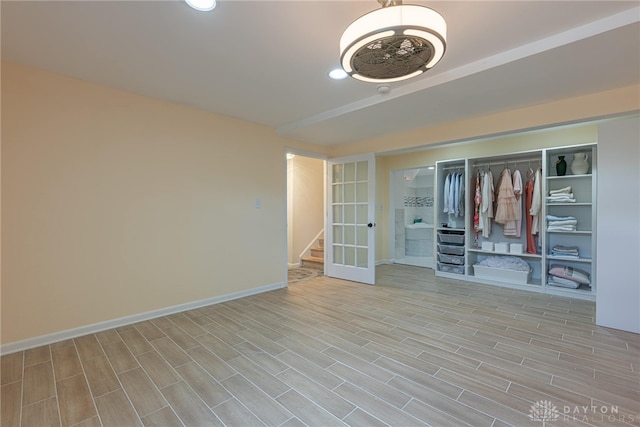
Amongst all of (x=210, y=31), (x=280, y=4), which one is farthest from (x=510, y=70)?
(x=210, y=31)

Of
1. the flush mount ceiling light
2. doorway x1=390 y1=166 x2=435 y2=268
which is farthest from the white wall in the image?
doorway x1=390 y1=166 x2=435 y2=268

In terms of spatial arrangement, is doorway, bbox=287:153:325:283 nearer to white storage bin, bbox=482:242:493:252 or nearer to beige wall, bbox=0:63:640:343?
beige wall, bbox=0:63:640:343

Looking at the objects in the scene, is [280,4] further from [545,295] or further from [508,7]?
[545,295]

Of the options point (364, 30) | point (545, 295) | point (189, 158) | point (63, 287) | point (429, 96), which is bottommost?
point (545, 295)

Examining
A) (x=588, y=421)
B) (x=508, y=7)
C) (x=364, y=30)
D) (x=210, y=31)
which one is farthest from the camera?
(x=210, y=31)

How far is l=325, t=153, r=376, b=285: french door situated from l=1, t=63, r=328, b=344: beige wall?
5.10 feet

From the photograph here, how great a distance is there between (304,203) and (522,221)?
13.3ft

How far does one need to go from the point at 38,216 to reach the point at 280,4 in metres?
2.68

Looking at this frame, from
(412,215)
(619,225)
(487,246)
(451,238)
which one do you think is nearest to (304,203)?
(412,215)

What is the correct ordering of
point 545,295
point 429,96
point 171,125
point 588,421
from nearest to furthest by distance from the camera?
point 588,421 → point 429,96 → point 171,125 → point 545,295

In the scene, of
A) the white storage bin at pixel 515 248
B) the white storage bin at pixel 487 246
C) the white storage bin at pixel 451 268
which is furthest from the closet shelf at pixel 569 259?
the white storage bin at pixel 451 268

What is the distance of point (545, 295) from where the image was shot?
3.84m

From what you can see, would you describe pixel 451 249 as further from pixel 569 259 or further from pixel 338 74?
pixel 338 74

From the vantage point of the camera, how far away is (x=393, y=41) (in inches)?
54.5
